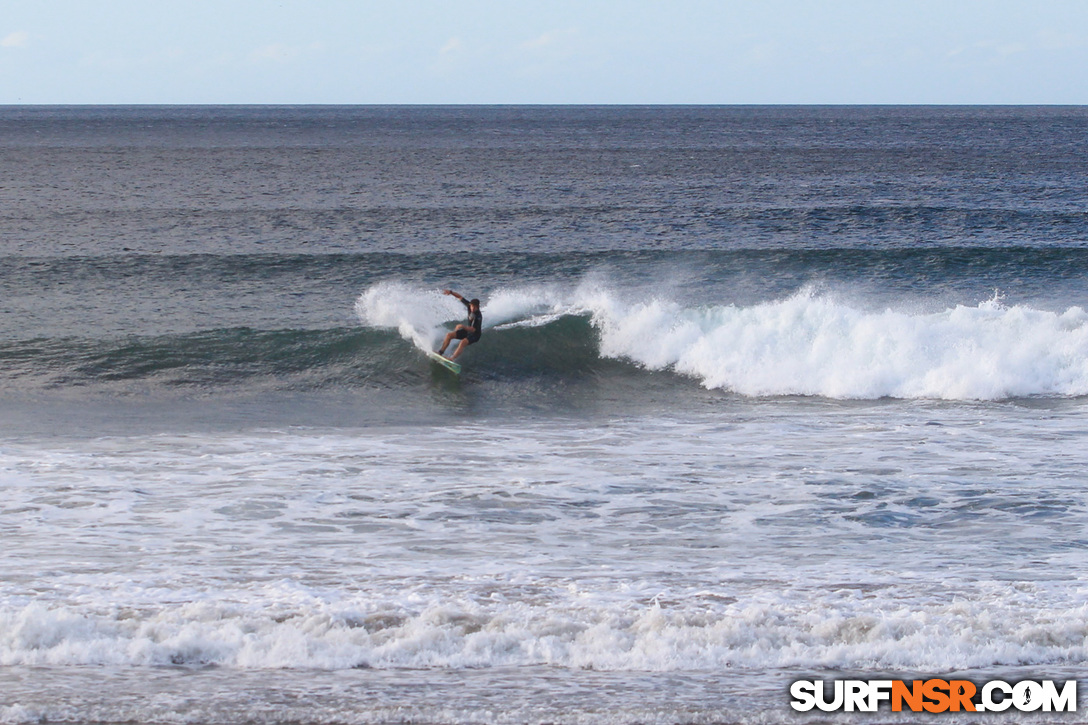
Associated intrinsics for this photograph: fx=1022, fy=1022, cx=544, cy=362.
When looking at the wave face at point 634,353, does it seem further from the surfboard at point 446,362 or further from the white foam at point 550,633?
the white foam at point 550,633

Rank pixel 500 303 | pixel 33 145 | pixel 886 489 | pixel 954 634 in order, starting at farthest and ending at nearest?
pixel 33 145 → pixel 500 303 → pixel 886 489 → pixel 954 634

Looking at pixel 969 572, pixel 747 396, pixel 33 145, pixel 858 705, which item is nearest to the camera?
pixel 858 705

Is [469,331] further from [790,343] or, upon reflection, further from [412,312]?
[790,343]

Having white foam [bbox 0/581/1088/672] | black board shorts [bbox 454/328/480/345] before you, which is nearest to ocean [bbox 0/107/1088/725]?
white foam [bbox 0/581/1088/672]

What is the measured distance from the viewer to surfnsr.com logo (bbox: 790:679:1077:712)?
6109 millimetres

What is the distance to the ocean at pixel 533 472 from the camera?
6.64 meters

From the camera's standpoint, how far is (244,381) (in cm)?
1666

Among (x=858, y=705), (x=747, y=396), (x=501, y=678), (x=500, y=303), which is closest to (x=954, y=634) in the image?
(x=858, y=705)

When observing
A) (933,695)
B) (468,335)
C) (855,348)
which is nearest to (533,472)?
(933,695)

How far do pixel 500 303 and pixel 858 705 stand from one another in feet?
49.2

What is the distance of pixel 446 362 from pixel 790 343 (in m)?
5.94

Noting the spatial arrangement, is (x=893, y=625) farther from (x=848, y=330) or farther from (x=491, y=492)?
(x=848, y=330)

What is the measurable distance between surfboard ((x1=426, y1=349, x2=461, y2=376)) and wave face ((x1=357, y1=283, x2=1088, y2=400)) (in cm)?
54

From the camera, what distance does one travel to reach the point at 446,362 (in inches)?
682
